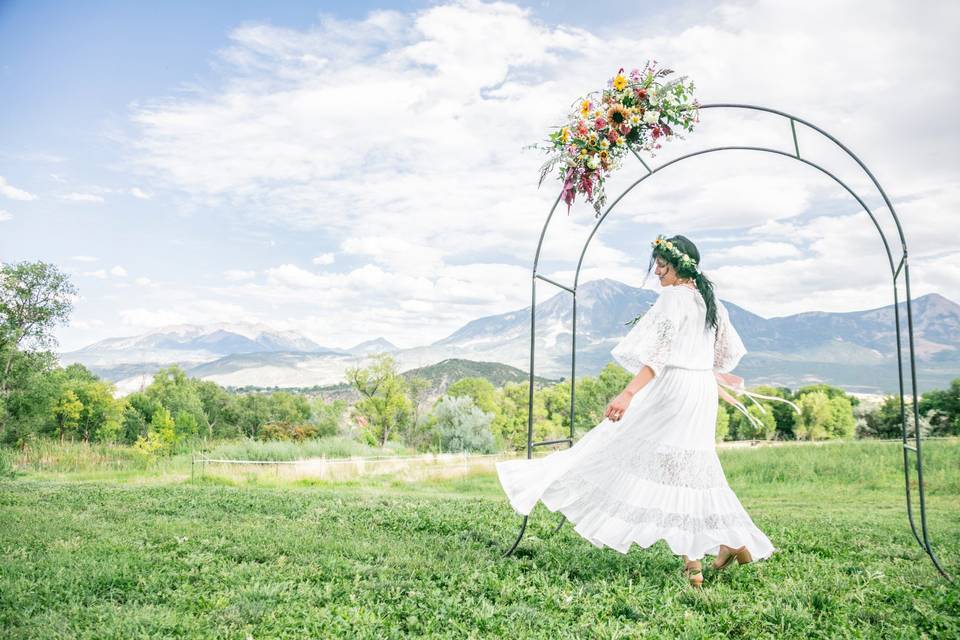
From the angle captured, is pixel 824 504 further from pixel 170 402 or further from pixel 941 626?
pixel 170 402

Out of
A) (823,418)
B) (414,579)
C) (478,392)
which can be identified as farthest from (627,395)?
(823,418)

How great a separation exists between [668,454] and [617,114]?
3.04 metres

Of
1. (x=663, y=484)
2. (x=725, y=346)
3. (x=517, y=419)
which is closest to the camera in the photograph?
(x=663, y=484)

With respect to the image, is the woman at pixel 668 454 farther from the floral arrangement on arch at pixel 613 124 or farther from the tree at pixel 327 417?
the tree at pixel 327 417

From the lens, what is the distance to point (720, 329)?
5.26 meters

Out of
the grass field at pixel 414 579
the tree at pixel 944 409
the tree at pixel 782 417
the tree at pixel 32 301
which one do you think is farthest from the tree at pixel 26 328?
the tree at pixel 782 417

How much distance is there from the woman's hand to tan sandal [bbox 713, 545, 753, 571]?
133 centimetres

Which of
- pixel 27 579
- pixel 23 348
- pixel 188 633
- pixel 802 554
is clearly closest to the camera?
pixel 188 633

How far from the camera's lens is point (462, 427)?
31.8 metres

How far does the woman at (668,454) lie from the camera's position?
4.79m

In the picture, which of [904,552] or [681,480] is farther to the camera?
[904,552]

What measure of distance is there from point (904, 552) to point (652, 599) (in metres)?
3.23

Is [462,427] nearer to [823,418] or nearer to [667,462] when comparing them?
[667,462]

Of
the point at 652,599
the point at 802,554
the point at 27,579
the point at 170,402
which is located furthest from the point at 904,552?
the point at 170,402
